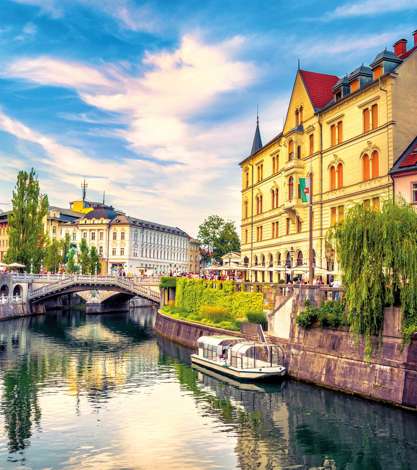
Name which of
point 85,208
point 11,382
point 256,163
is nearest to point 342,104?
point 256,163

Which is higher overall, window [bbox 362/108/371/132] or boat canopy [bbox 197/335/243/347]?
window [bbox 362/108/371/132]

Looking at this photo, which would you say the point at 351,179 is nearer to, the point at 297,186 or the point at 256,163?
the point at 297,186

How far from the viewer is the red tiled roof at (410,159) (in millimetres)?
42469

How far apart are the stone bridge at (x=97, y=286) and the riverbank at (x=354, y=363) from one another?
43704 millimetres

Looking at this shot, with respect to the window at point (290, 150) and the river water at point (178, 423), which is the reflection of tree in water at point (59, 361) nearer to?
the river water at point (178, 423)

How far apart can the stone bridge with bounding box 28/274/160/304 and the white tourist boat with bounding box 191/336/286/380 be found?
3676cm

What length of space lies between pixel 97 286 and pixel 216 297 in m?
33.4

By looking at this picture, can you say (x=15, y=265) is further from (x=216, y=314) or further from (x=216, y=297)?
(x=216, y=314)

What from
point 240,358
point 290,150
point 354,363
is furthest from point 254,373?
point 290,150

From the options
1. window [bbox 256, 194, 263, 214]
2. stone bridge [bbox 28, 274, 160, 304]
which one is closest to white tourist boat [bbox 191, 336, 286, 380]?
window [bbox 256, 194, 263, 214]

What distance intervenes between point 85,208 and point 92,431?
517 ft

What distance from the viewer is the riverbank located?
→ 2728cm

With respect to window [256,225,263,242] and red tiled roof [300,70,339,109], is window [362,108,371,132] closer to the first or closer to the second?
red tiled roof [300,70,339,109]

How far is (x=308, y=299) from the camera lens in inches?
1415
